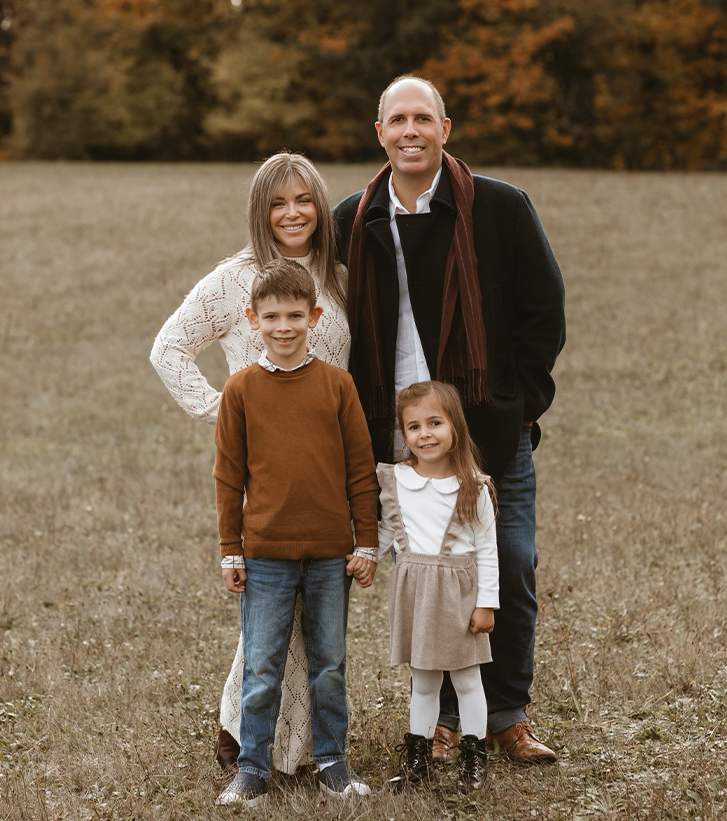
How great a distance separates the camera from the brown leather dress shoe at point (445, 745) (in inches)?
160

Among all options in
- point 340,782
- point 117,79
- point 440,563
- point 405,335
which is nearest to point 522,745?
point 340,782

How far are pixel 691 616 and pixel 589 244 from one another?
1431 centimetres

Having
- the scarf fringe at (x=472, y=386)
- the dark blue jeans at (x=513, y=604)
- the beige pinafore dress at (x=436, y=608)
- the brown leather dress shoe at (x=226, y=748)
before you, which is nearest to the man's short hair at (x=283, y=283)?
the scarf fringe at (x=472, y=386)

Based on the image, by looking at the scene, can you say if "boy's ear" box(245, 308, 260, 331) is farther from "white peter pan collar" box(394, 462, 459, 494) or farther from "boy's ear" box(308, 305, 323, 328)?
Answer: "white peter pan collar" box(394, 462, 459, 494)

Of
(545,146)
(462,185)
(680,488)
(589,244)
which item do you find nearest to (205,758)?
(462,185)

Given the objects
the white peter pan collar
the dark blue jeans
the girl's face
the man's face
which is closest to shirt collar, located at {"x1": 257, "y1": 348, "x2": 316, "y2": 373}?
the girl's face

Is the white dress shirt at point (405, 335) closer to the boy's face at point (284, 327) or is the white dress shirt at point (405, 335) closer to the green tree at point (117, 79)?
the boy's face at point (284, 327)

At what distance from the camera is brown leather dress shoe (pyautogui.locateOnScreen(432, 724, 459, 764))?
405 cm

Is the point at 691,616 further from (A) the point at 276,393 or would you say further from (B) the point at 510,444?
(A) the point at 276,393

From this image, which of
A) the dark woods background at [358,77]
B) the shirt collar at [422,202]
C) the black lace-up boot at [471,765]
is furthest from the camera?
the dark woods background at [358,77]

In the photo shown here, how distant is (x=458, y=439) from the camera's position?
3.67m

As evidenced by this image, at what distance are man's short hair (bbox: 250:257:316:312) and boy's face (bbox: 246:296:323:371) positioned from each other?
0.05 ft

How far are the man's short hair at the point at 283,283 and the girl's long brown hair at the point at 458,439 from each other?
1.62 ft

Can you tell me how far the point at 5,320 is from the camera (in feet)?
50.2
